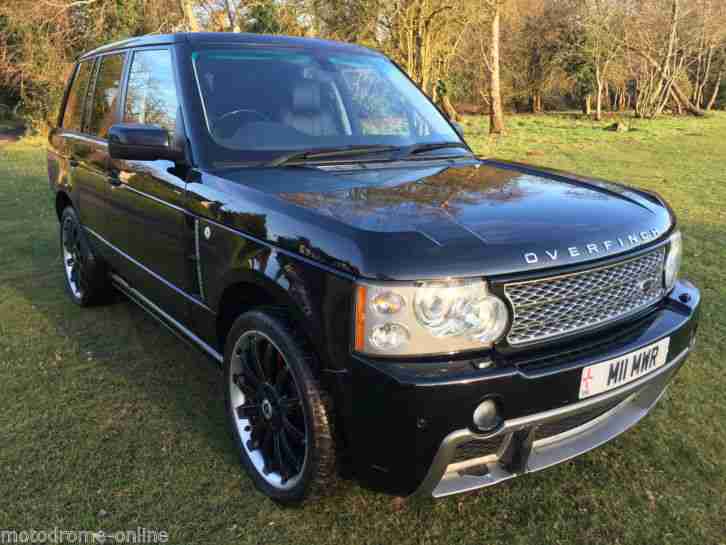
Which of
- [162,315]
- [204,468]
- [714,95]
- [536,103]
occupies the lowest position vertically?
[204,468]

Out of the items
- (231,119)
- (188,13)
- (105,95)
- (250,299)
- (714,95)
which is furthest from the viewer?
(714,95)

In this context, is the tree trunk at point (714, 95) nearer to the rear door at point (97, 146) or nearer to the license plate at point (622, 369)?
the rear door at point (97, 146)

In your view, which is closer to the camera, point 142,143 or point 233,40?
point 142,143

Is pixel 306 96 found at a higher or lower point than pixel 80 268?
higher

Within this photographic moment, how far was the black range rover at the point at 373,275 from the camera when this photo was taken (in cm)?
192

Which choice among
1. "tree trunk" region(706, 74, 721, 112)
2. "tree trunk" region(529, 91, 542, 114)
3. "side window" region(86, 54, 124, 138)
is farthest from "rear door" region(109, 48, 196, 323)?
"tree trunk" region(706, 74, 721, 112)

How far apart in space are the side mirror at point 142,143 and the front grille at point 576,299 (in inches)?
68.6

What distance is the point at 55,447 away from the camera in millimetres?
2920

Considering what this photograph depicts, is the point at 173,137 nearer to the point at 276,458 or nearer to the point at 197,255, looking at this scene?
the point at 197,255

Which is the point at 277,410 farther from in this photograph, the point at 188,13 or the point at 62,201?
the point at 188,13

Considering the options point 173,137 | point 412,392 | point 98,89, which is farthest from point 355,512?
point 98,89

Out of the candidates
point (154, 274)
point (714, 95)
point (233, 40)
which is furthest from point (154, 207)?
point (714, 95)

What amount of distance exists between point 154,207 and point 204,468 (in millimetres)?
1343

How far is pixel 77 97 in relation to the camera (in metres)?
4.66
